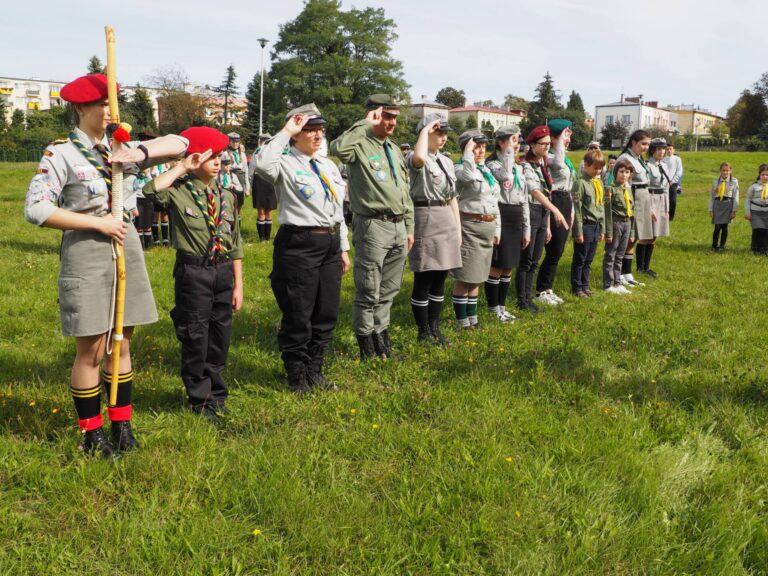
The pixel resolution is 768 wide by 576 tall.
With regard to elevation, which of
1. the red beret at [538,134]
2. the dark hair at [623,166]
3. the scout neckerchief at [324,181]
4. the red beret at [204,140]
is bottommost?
the scout neckerchief at [324,181]

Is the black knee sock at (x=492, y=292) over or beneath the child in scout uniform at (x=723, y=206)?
beneath

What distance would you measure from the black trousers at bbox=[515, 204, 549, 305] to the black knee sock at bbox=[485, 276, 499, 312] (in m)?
0.64

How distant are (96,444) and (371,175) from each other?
10.2 feet

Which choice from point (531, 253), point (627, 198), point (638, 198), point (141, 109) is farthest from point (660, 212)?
point (141, 109)

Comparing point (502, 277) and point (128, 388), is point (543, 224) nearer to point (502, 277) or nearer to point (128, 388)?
point (502, 277)

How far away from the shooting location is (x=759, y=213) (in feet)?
45.0

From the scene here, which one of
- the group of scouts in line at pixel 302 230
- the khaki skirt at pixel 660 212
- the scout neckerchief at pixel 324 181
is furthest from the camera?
the khaki skirt at pixel 660 212

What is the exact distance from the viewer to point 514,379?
535 cm

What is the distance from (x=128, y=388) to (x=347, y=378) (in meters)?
2.00

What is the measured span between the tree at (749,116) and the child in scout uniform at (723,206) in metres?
73.3

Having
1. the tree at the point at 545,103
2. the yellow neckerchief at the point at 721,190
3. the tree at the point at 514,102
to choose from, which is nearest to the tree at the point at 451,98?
the tree at the point at 514,102

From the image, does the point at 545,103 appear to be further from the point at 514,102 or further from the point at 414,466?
the point at 414,466

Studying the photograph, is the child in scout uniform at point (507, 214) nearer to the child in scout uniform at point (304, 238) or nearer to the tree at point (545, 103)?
the child in scout uniform at point (304, 238)

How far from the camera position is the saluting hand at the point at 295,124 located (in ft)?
15.6
